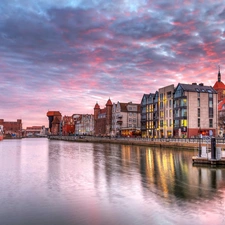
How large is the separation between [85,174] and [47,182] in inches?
245

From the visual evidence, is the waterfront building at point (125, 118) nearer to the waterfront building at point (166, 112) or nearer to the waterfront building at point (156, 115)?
the waterfront building at point (156, 115)

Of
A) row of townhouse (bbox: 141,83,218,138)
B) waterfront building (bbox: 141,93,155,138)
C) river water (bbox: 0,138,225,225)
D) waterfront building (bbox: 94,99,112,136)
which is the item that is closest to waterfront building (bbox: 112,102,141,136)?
waterfront building (bbox: 94,99,112,136)

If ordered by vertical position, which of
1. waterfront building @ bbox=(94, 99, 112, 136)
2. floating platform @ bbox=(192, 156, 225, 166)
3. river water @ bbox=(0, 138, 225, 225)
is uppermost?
waterfront building @ bbox=(94, 99, 112, 136)

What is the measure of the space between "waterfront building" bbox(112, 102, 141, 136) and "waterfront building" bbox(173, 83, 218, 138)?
160 ft

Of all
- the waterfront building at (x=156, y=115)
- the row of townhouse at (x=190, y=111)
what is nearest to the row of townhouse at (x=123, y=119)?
the waterfront building at (x=156, y=115)

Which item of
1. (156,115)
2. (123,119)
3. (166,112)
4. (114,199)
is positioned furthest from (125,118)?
(114,199)

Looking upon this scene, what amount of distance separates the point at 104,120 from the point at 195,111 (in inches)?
3300

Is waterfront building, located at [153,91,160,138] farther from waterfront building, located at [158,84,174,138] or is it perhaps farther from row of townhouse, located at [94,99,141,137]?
row of townhouse, located at [94,99,141,137]

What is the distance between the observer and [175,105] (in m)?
106

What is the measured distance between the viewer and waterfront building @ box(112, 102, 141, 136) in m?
152

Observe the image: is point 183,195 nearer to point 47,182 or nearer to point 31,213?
point 31,213

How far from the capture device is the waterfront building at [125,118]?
151750 millimetres

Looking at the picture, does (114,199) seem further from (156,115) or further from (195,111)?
(156,115)

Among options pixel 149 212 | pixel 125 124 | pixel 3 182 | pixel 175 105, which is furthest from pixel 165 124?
pixel 149 212
